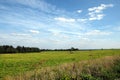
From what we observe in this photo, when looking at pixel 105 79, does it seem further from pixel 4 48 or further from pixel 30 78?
pixel 4 48

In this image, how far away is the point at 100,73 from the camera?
40.7 ft

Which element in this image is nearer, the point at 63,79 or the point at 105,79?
the point at 63,79

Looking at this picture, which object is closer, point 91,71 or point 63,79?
point 63,79

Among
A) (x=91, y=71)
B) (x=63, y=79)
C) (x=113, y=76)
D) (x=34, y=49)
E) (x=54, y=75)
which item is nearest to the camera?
(x=63, y=79)

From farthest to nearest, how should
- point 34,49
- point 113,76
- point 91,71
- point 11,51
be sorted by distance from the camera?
1. point 34,49
2. point 11,51
3. point 91,71
4. point 113,76

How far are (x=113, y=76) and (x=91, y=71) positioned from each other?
5.66ft

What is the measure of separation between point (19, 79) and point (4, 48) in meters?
114

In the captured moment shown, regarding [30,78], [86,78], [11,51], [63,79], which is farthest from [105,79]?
[11,51]

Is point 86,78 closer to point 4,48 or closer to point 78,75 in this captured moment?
point 78,75

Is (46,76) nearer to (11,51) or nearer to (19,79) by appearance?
(19,79)

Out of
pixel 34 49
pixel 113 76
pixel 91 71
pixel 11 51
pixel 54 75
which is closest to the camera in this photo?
pixel 54 75

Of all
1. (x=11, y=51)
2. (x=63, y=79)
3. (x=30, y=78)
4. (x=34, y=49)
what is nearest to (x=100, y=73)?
(x=63, y=79)

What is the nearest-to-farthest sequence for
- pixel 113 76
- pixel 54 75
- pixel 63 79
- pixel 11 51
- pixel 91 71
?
pixel 63 79 → pixel 54 75 → pixel 113 76 → pixel 91 71 → pixel 11 51

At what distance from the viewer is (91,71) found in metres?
13.1
